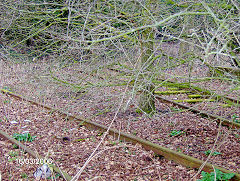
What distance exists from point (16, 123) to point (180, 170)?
486 cm

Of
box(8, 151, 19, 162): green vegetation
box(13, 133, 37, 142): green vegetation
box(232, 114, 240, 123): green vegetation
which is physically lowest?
box(13, 133, 37, 142): green vegetation

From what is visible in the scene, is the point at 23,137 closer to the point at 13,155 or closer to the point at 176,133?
the point at 13,155

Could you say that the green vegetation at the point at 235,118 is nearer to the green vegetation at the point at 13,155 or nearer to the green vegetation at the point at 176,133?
the green vegetation at the point at 176,133

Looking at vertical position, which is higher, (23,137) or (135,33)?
(135,33)

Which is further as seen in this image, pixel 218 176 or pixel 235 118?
pixel 235 118

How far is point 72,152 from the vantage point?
5457 millimetres

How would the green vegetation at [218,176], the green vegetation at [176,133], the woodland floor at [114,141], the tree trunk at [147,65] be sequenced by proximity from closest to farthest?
the green vegetation at [218,176] → the woodland floor at [114,141] → the tree trunk at [147,65] → the green vegetation at [176,133]

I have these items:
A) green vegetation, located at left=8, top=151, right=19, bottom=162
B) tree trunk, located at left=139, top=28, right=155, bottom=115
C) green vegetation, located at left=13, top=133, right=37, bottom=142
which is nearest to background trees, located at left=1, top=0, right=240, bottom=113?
tree trunk, located at left=139, top=28, right=155, bottom=115

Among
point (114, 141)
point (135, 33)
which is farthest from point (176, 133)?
point (135, 33)

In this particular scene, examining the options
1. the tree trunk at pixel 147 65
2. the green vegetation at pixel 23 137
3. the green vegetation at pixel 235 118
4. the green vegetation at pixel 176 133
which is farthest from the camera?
the green vegetation at pixel 235 118

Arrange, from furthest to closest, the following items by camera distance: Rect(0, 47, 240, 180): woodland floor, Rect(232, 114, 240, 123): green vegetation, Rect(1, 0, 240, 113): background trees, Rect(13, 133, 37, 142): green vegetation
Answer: Rect(232, 114, 240, 123): green vegetation, Rect(13, 133, 37, 142): green vegetation, Rect(0, 47, 240, 180): woodland floor, Rect(1, 0, 240, 113): background trees

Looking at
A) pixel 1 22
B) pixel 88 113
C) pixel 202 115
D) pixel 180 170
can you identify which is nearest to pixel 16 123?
pixel 88 113

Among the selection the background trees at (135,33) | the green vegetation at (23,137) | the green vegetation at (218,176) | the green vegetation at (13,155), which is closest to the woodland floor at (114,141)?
the green vegetation at (13,155)

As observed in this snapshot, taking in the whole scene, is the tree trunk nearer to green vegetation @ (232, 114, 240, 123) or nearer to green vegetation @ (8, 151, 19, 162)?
green vegetation @ (232, 114, 240, 123)
